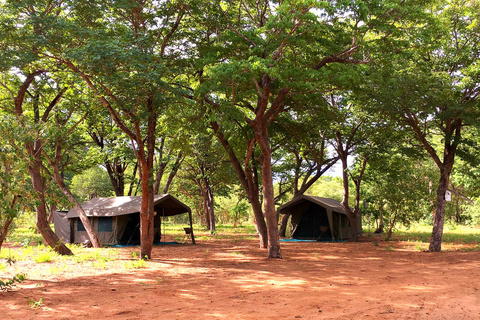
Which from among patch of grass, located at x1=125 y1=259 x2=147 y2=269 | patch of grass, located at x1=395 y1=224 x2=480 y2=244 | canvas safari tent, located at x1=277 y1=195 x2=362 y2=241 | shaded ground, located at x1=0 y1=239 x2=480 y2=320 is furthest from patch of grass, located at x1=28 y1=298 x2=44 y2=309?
patch of grass, located at x1=395 y1=224 x2=480 y2=244

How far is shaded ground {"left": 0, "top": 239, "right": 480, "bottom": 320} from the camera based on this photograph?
228 inches

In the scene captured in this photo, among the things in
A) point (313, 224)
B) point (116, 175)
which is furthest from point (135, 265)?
point (313, 224)

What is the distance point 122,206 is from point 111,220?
2.62 feet

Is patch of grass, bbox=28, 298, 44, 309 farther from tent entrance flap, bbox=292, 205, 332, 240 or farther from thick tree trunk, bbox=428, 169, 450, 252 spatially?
tent entrance flap, bbox=292, 205, 332, 240

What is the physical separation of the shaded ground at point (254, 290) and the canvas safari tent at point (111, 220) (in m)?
5.90

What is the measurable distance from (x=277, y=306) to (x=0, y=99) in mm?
12711

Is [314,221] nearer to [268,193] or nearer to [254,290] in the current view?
[268,193]

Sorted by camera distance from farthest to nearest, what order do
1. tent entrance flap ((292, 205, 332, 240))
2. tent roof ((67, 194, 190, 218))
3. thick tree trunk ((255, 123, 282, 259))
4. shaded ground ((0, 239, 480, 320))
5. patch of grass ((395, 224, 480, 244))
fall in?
tent entrance flap ((292, 205, 332, 240))
patch of grass ((395, 224, 480, 244))
tent roof ((67, 194, 190, 218))
thick tree trunk ((255, 123, 282, 259))
shaded ground ((0, 239, 480, 320))

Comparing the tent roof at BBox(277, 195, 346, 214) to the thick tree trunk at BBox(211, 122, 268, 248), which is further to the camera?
the tent roof at BBox(277, 195, 346, 214)

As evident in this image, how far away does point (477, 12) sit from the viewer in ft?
41.1

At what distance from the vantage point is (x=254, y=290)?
7.54m

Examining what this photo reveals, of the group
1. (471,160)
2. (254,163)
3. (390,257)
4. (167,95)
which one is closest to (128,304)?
(167,95)

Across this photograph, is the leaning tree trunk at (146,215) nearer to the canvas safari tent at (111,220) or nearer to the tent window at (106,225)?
the canvas safari tent at (111,220)

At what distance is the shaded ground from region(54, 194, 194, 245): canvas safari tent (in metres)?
5.90
